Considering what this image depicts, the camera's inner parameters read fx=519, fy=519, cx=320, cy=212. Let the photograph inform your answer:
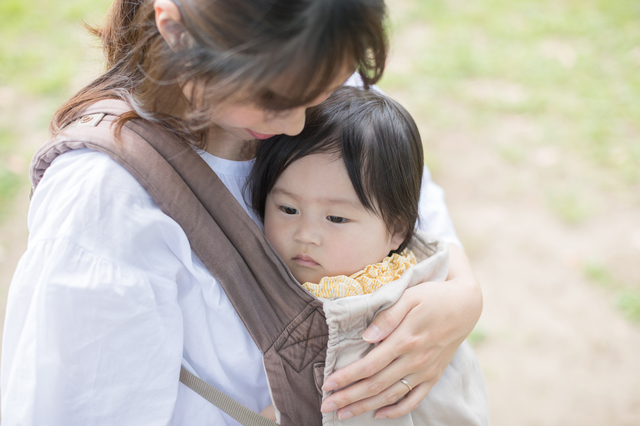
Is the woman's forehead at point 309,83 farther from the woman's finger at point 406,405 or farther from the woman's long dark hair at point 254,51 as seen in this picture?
the woman's finger at point 406,405

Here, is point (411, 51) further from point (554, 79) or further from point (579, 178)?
point (579, 178)

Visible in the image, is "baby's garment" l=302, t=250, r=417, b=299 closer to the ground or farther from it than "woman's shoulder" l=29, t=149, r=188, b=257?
closer to the ground

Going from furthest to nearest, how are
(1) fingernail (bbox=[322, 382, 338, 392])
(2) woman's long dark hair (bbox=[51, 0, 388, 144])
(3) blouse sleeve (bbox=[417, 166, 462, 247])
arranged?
(3) blouse sleeve (bbox=[417, 166, 462, 247]) < (1) fingernail (bbox=[322, 382, 338, 392]) < (2) woman's long dark hair (bbox=[51, 0, 388, 144])

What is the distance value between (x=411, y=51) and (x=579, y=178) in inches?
74.2

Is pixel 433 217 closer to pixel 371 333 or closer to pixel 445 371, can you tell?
pixel 445 371

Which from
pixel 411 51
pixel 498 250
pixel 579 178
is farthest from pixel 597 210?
pixel 411 51

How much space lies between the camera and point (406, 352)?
1.29 metres

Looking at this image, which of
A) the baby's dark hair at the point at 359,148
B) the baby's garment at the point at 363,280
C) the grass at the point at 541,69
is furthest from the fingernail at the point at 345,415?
the grass at the point at 541,69

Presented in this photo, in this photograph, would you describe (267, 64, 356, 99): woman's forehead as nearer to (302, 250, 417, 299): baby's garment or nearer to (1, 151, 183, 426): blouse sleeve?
(1, 151, 183, 426): blouse sleeve

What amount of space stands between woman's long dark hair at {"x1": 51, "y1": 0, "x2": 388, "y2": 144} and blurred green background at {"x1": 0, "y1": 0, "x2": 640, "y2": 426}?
0.90 m

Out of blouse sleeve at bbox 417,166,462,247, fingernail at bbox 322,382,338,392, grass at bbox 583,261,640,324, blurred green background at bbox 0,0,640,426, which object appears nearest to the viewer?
fingernail at bbox 322,382,338,392

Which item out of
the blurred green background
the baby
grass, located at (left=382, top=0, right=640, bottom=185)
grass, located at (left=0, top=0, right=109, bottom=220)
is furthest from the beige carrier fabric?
grass, located at (left=0, top=0, right=109, bottom=220)

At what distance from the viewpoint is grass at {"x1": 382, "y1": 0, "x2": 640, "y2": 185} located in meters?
3.96

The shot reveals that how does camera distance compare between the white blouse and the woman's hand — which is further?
the woman's hand
